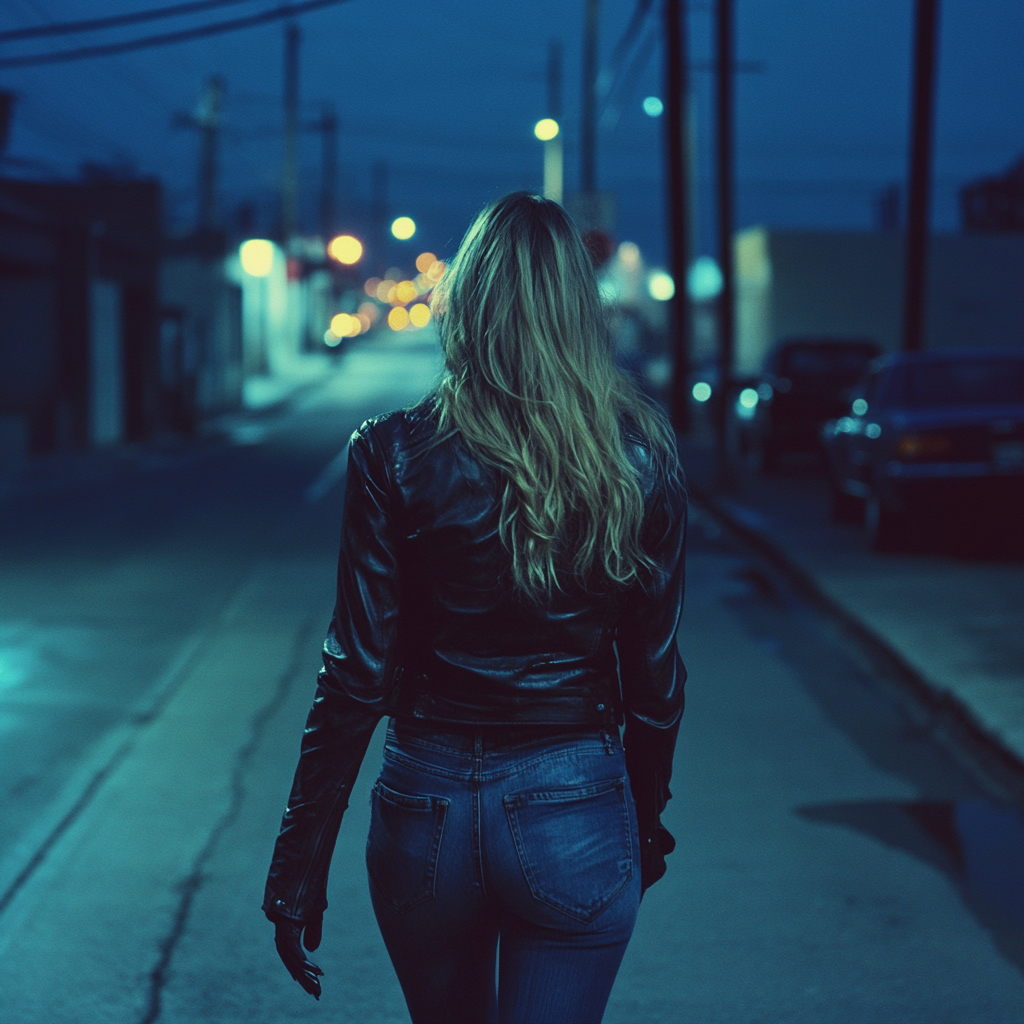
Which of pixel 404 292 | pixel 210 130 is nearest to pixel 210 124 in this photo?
pixel 210 130

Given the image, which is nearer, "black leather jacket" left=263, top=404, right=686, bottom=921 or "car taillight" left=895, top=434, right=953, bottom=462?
"black leather jacket" left=263, top=404, right=686, bottom=921

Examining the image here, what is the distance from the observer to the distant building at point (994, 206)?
214 ft

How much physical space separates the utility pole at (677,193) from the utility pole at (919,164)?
449 cm

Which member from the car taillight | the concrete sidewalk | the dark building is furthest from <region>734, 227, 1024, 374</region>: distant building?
the car taillight

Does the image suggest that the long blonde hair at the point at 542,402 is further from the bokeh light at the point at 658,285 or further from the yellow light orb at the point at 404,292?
the yellow light orb at the point at 404,292

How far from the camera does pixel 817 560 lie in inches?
529

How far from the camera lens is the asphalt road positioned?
421cm

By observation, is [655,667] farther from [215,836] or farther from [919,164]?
[919,164]

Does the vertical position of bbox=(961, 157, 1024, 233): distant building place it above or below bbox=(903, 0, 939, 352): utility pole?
above

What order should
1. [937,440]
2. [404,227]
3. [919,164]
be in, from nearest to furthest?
[937,440] < [919,164] < [404,227]

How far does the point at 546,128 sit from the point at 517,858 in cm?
3927

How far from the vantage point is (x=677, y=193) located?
84.7ft

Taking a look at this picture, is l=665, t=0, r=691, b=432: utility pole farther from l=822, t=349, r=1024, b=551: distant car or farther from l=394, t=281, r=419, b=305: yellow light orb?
l=394, t=281, r=419, b=305: yellow light orb

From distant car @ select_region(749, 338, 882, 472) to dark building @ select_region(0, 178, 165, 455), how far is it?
1349cm
